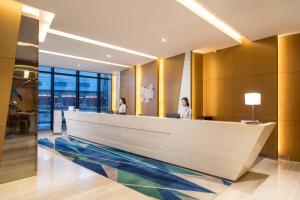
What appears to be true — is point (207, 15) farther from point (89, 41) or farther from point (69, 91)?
point (69, 91)

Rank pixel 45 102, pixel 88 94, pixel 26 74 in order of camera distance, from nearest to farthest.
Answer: pixel 26 74 < pixel 45 102 < pixel 88 94

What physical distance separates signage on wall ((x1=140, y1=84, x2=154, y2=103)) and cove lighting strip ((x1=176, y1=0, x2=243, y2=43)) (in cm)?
379

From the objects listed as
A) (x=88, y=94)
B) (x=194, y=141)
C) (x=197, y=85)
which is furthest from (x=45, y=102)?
(x=194, y=141)

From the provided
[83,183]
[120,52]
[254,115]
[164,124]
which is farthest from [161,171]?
[120,52]

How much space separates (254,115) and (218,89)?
1291mm

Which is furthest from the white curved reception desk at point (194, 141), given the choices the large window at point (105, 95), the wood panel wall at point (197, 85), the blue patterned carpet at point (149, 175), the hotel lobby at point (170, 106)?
the large window at point (105, 95)

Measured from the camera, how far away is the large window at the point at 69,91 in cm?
927

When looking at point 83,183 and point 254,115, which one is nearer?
point 83,183

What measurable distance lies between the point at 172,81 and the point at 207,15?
3.35 metres

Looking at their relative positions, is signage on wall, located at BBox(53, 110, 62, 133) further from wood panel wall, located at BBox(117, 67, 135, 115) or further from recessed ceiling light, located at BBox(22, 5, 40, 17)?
recessed ceiling light, located at BBox(22, 5, 40, 17)

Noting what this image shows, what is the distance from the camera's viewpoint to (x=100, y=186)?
3158 millimetres

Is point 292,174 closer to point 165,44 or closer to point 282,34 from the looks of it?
point 282,34

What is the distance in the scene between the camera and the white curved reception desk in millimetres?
3205

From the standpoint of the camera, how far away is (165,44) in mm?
5703
